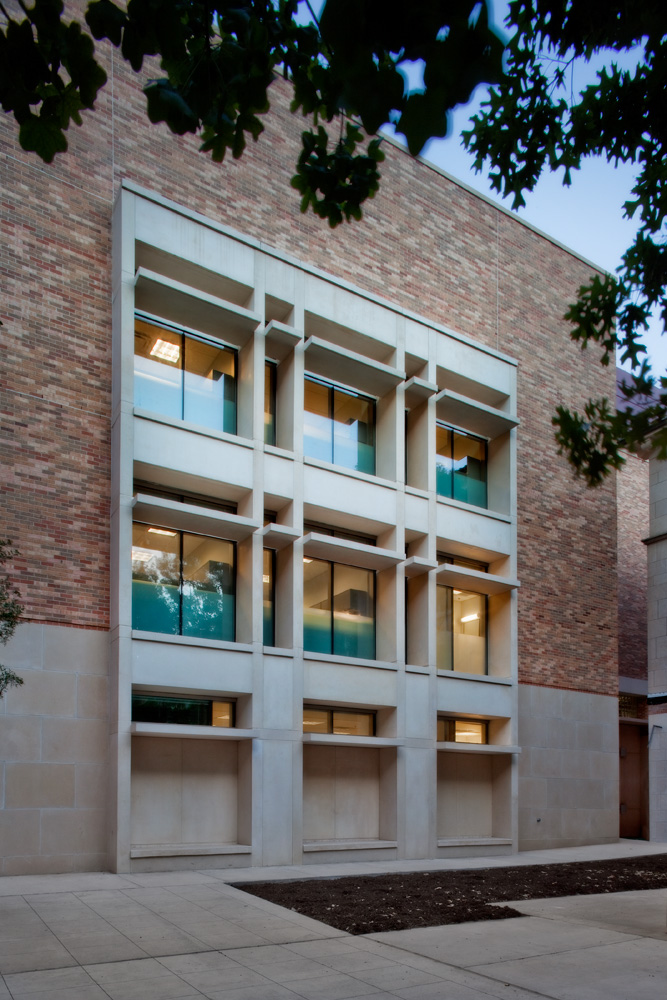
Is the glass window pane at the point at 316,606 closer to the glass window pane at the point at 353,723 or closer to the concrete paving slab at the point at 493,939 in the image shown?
the glass window pane at the point at 353,723

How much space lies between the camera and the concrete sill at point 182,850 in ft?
53.2

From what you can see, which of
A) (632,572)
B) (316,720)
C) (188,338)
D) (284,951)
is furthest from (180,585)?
A: (632,572)

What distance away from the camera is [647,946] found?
1066 cm

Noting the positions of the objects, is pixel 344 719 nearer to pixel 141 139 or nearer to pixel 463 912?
pixel 463 912

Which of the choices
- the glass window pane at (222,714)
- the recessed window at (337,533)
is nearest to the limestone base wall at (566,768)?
the recessed window at (337,533)

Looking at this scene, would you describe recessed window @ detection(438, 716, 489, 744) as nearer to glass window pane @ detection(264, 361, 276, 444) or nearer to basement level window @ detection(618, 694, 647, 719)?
glass window pane @ detection(264, 361, 276, 444)

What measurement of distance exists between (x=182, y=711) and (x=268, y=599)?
3101mm

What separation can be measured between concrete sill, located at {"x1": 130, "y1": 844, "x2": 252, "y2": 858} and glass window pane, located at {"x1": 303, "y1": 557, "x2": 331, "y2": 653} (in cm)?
445

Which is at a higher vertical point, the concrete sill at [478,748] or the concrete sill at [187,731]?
the concrete sill at [187,731]

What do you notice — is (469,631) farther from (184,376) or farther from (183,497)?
(184,376)

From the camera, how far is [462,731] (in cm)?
2292

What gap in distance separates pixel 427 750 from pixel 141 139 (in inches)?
589

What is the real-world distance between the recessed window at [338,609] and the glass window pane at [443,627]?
6.68ft

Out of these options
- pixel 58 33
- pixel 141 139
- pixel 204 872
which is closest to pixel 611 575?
pixel 204 872
